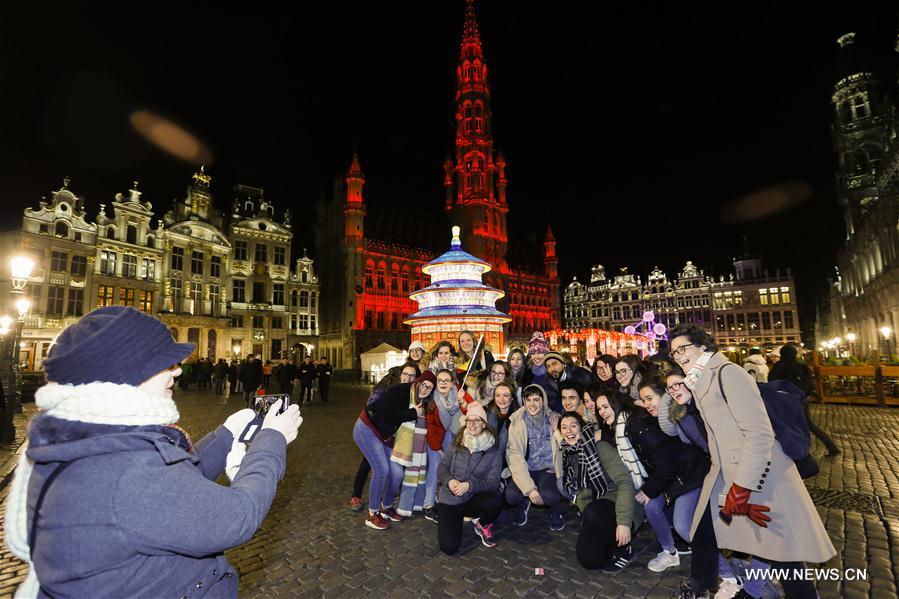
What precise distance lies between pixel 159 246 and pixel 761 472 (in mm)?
43295

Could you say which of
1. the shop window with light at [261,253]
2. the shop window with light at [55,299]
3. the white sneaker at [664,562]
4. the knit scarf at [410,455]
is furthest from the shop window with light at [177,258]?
the white sneaker at [664,562]

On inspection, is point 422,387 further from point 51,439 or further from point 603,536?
point 51,439

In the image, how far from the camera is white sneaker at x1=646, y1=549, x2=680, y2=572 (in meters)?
4.36

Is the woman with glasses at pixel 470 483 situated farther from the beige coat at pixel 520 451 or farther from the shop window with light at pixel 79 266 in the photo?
the shop window with light at pixel 79 266

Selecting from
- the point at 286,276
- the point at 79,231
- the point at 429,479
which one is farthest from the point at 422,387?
the point at 286,276

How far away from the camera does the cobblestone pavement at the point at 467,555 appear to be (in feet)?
13.2

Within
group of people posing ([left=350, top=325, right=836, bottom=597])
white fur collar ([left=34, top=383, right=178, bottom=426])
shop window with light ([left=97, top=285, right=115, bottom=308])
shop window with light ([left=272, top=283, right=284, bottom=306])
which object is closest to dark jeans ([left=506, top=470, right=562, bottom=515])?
group of people posing ([left=350, top=325, right=836, bottom=597])

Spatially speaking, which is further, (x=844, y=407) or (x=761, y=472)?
(x=844, y=407)

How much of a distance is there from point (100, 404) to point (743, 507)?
12.6 ft

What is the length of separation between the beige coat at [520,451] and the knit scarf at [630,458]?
0.79 m

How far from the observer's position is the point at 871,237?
35406 millimetres

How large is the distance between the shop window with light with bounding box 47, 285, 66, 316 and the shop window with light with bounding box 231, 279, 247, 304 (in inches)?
482

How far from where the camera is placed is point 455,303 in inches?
851

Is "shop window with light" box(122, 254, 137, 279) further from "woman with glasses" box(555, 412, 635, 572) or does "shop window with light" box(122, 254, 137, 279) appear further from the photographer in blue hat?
the photographer in blue hat
